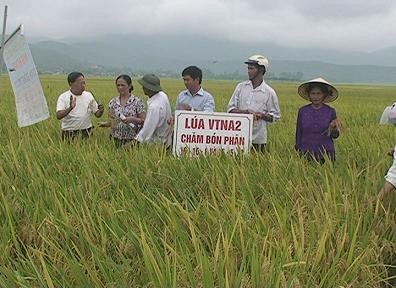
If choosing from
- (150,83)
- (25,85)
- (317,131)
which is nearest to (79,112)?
(25,85)

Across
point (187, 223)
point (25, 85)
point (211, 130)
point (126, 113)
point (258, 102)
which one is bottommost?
point (187, 223)

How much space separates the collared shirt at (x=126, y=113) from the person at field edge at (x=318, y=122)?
156 centimetres

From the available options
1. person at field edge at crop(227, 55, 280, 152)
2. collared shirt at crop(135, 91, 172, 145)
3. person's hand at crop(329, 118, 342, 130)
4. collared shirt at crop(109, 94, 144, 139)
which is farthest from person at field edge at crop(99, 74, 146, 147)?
person's hand at crop(329, 118, 342, 130)

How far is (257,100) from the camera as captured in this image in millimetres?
4746

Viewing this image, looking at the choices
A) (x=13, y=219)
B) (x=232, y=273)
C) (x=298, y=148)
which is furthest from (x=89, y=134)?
(x=232, y=273)

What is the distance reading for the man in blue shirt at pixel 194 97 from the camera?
472cm

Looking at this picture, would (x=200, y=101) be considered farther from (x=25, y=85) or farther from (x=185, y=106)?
(x=25, y=85)

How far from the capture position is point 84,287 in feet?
6.27

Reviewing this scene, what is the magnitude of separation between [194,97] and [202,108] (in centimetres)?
13

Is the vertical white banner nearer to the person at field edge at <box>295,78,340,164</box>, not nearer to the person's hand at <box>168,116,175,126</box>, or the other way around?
the person's hand at <box>168,116,175,126</box>

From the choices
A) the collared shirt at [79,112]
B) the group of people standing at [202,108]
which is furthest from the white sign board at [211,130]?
the collared shirt at [79,112]

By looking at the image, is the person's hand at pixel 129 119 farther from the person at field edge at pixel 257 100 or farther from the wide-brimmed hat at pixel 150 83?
the person at field edge at pixel 257 100

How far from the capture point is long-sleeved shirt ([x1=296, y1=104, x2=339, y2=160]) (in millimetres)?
4230

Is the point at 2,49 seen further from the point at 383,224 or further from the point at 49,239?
the point at 383,224
